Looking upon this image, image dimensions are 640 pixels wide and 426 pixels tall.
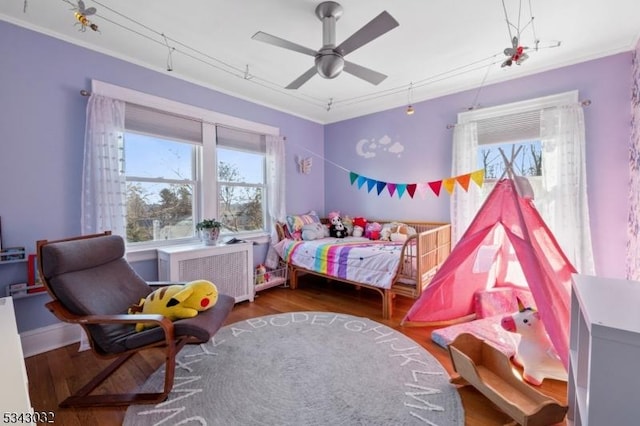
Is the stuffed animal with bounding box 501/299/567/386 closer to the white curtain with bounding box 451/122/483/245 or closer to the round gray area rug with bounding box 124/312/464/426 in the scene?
the round gray area rug with bounding box 124/312/464/426

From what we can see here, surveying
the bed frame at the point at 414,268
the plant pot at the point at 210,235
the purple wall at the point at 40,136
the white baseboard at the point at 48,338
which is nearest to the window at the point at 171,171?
the purple wall at the point at 40,136

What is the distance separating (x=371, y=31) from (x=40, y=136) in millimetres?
2641

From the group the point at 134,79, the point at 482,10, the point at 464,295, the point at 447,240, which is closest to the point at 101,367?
the point at 134,79

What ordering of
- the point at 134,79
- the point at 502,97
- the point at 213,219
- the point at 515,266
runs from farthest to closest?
1. the point at 213,219
2. the point at 502,97
3. the point at 515,266
4. the point at 134,79

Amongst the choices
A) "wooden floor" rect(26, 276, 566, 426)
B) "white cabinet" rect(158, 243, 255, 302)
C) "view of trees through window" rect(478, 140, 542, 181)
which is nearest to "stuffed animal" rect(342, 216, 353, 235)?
"wooden floor" rect(26, 276, 566, 426)

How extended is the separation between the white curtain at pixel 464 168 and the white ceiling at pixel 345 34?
1.83 ft

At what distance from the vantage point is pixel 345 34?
231 centimetres

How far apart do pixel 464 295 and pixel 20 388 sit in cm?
301

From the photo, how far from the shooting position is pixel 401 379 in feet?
6.17

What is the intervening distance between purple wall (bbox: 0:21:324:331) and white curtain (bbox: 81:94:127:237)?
0.34 feet

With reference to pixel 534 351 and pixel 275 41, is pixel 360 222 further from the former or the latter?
pixel 275 41

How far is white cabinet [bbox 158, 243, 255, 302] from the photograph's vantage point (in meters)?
2.76

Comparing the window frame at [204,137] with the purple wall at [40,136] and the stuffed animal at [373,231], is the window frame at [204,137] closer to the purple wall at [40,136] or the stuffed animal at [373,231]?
the purple wall at [40,136]

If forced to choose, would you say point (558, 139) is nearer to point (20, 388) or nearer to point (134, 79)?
point (20, 388)
